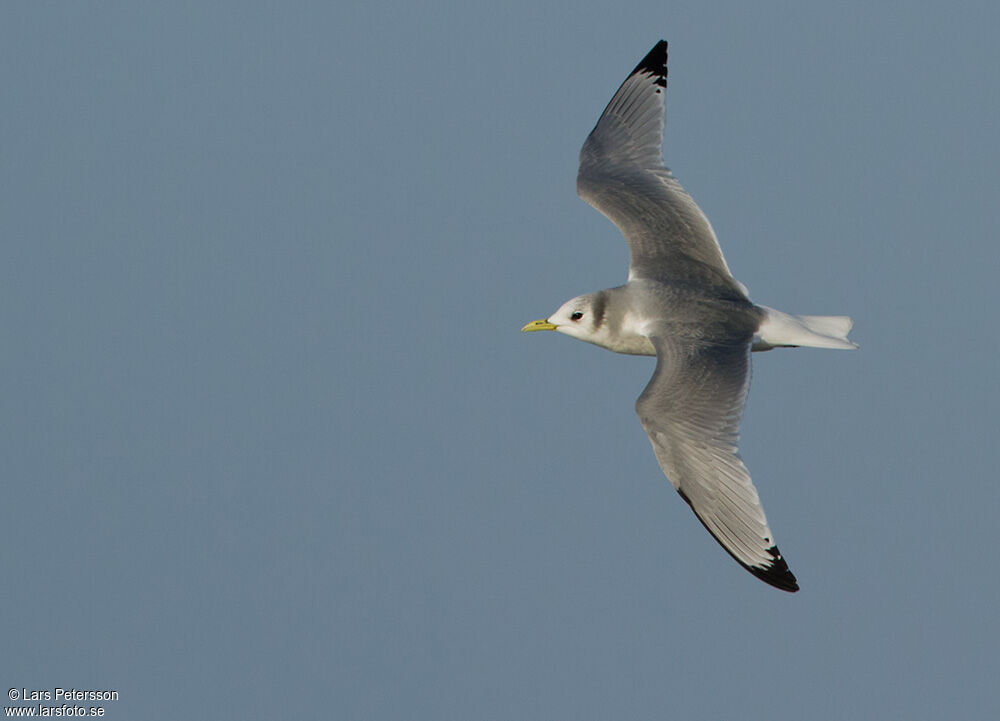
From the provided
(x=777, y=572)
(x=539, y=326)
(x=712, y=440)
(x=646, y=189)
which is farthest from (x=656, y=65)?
(x=777, y=572)

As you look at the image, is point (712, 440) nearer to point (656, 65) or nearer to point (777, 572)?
point (777, 572)

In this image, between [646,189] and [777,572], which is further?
[646,189]

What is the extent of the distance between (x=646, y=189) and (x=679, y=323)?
155cm

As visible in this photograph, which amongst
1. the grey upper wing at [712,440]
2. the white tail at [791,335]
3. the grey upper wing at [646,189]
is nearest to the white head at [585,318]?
the grey upper wing at [646,189]

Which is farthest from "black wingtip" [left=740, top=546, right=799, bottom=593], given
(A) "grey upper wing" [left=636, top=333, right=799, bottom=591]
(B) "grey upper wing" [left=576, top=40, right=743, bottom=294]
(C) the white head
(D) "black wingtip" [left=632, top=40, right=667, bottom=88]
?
(D) "black wingtip" [left=632, top=40, right=667, bottom=88]

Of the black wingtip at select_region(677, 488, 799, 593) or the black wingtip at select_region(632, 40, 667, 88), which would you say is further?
the black wingtip at select_region(632, 40, 667, 88)

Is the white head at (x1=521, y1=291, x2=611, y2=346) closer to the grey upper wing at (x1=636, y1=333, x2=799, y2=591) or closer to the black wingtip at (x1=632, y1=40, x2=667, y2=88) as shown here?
the grey upper wing at (x1=636, y1=333, x2=799, y2=591)

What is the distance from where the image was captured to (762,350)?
334 inches

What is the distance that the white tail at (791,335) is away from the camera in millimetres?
8352

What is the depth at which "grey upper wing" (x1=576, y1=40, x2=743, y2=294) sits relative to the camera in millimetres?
8945

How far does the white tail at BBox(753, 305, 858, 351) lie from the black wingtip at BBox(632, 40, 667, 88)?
2.47 metres

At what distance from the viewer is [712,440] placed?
750cm

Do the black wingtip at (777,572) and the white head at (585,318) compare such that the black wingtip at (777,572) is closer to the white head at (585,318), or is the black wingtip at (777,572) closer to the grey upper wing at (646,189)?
the white head at (585,318)

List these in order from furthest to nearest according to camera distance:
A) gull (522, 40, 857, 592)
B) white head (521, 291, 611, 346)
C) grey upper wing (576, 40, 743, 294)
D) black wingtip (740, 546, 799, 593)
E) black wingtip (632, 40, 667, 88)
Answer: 1. black wingtip (632, 40, 667, 88)
2. grey upper wing (576, 40, 743, 294)
3. white head (521, 291, 611, 346)
4. gull (522, 40, 857, 592)
5. black wingtip (740, 546, 799, 593)
